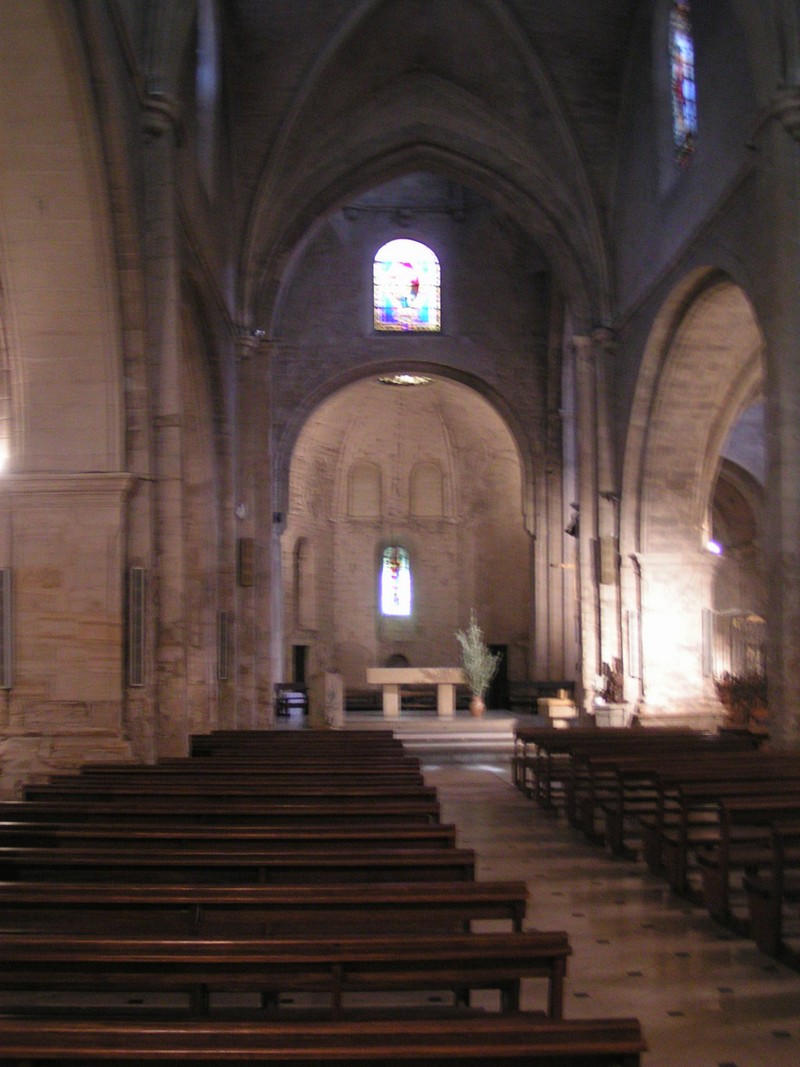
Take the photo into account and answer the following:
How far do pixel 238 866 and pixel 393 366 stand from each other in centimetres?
2249

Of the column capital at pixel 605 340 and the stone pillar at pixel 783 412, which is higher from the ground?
the column capital at pixel 605 340

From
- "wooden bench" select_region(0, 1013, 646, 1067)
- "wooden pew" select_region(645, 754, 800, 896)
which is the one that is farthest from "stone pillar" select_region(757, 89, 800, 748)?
"wooden bench" select_region(0, 1013, 646, 1067)

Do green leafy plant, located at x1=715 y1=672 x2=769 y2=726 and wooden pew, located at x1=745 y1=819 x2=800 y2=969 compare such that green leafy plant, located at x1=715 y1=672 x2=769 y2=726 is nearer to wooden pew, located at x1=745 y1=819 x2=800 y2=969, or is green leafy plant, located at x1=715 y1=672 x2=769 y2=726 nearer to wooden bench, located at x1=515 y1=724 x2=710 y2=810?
wooden bench, located at x1=515 y1=724 x2=710 y2=810

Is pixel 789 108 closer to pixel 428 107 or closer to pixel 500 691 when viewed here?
pixel 428 107

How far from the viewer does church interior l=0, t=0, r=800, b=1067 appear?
34.8ft

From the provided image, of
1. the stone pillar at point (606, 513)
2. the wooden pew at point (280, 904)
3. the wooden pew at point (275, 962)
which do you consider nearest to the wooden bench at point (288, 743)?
the stone pillar at point (606, 513)

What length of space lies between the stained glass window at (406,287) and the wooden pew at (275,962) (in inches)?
956

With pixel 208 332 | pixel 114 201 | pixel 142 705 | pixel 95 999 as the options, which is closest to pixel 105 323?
pixel 114 201

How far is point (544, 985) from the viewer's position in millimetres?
5754

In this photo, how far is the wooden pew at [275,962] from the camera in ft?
11.0

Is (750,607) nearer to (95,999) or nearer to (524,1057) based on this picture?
(95,999)

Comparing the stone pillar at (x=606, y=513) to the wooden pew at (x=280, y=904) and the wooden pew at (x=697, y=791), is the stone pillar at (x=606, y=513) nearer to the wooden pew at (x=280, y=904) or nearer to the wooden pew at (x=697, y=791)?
the wooden pew at (x=697, y=791)

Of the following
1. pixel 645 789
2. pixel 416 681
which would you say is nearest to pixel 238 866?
pixel 645 789

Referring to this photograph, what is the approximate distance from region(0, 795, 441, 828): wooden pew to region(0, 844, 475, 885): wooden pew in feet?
4.45
